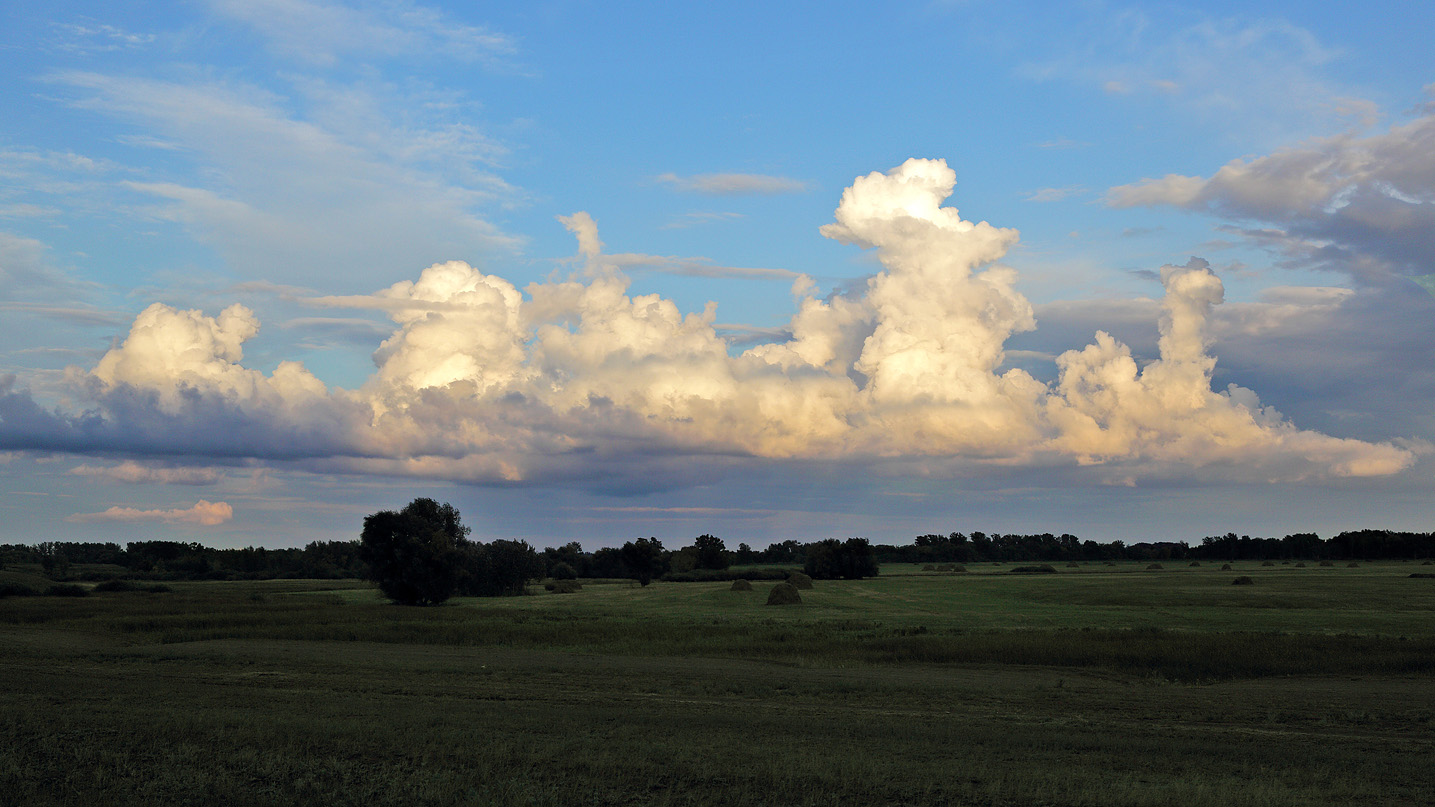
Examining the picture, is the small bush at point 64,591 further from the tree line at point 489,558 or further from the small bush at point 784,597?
the small bush at point 784,597

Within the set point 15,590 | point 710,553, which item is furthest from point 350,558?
point 15,590

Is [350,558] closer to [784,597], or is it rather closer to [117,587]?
[117,587]

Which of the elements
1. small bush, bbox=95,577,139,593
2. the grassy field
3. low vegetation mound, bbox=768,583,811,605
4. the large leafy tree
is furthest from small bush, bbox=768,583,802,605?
small bush, bbox=95,577,139,593

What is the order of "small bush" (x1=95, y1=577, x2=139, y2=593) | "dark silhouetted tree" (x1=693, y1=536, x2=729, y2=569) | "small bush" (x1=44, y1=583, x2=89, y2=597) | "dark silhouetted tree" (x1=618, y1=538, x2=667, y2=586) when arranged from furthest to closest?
"dark silhouetted tree" (x1=693, y1=536, x2=729, y2=569) → "dark silhouetted tree" (x1=618, y1=538, x2=667, y2=586) → "small bush" (x1=95, y1=577, x2=139, y2=593) → "small bush" (x1=44, y1=583, x2=89, y2=597)

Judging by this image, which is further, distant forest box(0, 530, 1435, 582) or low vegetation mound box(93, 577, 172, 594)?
distant forest box(0, 530, 1435, 582)

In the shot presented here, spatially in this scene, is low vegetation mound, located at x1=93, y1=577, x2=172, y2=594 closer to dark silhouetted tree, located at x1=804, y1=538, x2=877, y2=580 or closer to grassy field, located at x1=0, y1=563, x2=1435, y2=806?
grassy field, located at x1=0, y1=563, x2=1435, y2=806

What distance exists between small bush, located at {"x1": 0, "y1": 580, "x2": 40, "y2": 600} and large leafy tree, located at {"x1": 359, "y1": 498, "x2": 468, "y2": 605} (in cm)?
2502

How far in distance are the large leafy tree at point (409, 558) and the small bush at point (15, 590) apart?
25.0m

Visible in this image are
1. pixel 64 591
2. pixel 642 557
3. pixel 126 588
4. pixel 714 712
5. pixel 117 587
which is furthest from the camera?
pixel 642 557

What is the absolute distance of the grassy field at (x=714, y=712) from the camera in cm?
1348

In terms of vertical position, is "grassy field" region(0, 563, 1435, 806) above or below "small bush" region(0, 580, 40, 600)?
above

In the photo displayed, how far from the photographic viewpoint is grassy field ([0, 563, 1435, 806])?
1348 centimetres

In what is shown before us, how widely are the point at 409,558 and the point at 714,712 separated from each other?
5654cm

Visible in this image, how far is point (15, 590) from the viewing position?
7200 centimetres
